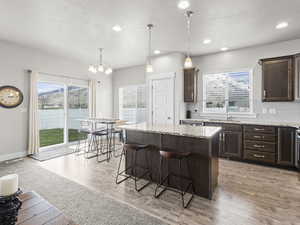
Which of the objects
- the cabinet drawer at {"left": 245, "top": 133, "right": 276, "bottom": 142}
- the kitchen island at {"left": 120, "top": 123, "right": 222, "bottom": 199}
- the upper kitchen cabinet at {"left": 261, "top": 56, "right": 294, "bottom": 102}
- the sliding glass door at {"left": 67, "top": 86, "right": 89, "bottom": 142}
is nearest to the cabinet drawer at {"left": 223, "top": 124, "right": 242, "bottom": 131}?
the cabinet drawer at {"left": 245, "top": 133, "right": 276, "bottom": 142}

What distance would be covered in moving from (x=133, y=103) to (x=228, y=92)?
3.59 m

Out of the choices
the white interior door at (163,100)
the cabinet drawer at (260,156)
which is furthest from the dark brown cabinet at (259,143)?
the white interior door at (163,100)

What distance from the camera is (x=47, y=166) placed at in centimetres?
367

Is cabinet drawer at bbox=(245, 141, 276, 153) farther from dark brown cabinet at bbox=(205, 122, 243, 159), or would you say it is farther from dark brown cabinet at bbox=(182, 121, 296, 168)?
dark brown cabinet at bbox=(205, 122, 243, 159)

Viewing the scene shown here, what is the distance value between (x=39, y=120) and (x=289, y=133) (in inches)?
253

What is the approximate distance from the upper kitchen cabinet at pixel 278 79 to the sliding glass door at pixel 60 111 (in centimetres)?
551

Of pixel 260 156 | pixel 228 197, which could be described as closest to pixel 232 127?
pixel 260 156

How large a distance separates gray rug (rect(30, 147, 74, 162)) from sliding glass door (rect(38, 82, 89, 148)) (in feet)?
1.28

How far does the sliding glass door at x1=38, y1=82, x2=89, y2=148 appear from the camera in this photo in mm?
4934

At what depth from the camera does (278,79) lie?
3.80 metres

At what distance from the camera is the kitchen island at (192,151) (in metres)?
2.38

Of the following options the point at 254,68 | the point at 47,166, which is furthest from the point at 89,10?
the point at 254,68

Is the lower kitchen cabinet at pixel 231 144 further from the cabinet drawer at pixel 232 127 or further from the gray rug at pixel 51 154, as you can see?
the gray rug at pixel 51 154

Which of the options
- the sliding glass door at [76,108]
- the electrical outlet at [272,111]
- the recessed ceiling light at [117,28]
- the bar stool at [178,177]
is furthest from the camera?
the sliding glass door at [76,108]
